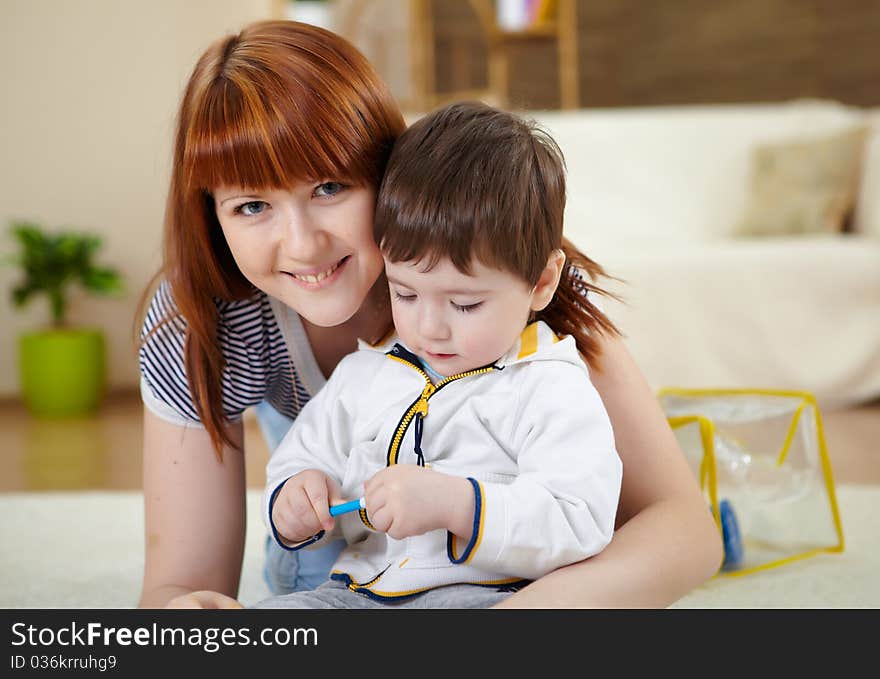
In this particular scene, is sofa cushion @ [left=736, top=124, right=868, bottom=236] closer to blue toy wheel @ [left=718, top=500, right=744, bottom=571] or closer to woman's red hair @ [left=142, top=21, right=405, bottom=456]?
blue toy wheel @ [left=718, top=500, right=744, bottom=571]

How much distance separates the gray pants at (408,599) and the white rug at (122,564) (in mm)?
718

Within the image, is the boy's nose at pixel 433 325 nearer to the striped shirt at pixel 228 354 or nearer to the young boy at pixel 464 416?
the young boy at pixel 464 416

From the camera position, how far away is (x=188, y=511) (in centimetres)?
129

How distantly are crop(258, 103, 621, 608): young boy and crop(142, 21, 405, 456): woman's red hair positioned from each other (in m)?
0.06

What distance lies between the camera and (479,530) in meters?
0.92

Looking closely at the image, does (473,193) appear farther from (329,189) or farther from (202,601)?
(202,601)

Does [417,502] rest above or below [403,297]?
below

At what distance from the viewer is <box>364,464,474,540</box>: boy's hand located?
0.90 meters

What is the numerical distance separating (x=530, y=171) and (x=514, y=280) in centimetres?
11

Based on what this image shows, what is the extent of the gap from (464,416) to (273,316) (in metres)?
0.38

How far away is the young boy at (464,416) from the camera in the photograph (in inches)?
36.6

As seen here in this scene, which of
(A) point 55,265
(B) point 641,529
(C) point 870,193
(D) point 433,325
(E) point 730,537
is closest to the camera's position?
(D) point 433,325

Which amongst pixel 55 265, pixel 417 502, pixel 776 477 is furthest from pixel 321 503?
pixel 55 265
